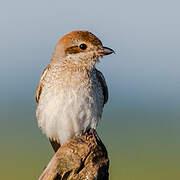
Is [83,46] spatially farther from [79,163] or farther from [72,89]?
[79,163]

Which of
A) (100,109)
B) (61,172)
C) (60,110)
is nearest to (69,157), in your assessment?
(61,172)

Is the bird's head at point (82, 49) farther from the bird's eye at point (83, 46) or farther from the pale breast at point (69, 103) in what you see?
the pale breast at point (69, 103)

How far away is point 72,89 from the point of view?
6.86 m

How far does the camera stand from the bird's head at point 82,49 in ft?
23.5

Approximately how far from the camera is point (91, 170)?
13.3 ft

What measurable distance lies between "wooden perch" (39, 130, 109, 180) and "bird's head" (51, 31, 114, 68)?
2964 millimetres

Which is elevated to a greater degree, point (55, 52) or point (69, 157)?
point (55, 52)

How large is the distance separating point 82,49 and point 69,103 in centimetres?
109

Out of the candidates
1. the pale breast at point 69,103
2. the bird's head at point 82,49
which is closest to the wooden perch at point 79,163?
the pale breast at point 69,103

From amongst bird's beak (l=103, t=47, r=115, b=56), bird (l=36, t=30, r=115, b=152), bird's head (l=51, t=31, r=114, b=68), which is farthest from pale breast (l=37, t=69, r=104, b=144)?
bird's beak (l=103, t=47, r=115, b=56)

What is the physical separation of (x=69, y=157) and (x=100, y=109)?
3131 millimetres

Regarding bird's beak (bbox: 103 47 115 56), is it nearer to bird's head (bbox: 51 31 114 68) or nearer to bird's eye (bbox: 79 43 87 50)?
bird's head (bbox: 51 31 114 68)

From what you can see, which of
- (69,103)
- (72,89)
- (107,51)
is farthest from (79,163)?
(107,51)

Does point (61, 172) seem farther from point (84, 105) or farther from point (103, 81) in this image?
point (103, 81)
